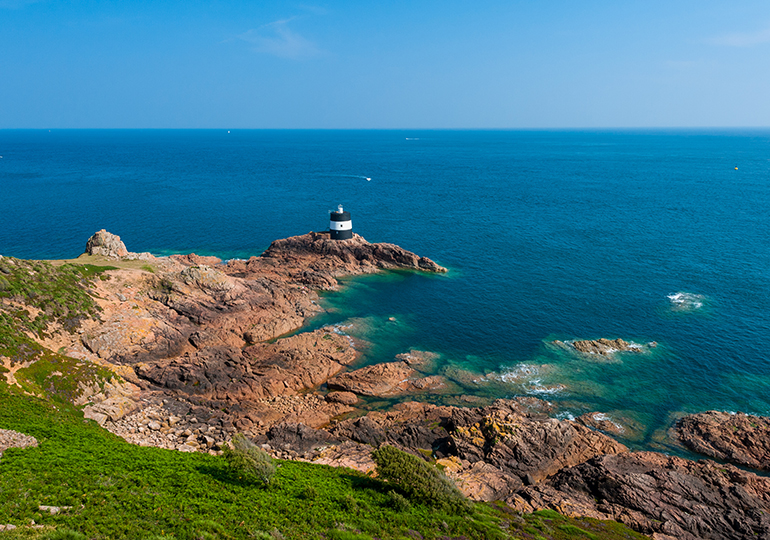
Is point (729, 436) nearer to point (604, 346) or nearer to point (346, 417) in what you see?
point (604, 346)

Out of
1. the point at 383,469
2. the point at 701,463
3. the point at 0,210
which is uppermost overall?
the point at 0,210

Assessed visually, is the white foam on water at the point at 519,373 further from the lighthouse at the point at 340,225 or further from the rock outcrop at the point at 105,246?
the rock outcrop at the point at 105,246

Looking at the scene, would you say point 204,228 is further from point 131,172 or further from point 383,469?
point 131,172

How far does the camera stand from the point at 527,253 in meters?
81.7

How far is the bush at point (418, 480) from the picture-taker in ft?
80.2

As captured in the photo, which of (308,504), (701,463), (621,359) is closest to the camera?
(308,504)

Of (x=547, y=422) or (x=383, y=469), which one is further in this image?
(x=547, y=422)

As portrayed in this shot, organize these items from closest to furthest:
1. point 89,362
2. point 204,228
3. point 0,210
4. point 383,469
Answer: point 383,469
point 89,362
point 204,228
point 0,210

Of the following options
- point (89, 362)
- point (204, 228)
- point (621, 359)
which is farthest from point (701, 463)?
point (204, 228)

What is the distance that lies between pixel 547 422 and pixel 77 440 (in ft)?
99.5

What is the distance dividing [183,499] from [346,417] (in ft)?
58.8

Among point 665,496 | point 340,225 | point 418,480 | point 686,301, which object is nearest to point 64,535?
point 418,480

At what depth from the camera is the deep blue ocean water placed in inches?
1779

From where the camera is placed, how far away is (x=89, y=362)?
37219 mm
